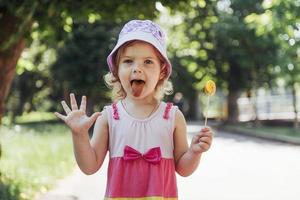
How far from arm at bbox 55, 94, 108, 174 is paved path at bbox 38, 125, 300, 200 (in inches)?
171

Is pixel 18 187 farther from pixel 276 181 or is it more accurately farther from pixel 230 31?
pixel 230 31

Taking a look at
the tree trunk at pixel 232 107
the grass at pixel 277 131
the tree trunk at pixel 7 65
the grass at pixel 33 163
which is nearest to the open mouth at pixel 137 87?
the grass at pixel 33 163

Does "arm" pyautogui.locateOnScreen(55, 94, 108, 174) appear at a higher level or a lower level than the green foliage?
lower

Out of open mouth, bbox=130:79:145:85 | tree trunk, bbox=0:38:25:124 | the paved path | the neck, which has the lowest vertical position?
the paved path

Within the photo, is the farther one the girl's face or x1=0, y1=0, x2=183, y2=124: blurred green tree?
x1=0, y1=0, x2=183, y2=124: blurred green tree

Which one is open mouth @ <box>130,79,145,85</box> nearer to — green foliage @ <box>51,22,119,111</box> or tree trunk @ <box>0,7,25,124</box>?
tree trunk @ <box>0,7,25,124</box>

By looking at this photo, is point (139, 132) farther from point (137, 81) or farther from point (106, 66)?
point (106, 66)

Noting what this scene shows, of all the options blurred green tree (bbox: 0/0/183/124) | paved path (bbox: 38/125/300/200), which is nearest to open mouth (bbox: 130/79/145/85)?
blurred green tree (bbox: 0/0/183/124)

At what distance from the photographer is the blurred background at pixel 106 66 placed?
738 cm

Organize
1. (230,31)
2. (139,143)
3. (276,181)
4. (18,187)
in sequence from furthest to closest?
1. (230,31)
2. (276,181)
3. (18,187)
4. (139,143)

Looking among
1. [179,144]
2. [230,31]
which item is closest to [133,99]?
[179,144]

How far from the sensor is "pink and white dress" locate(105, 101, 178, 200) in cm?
282

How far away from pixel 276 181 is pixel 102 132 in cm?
689

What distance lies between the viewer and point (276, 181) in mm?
9398
